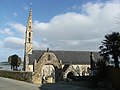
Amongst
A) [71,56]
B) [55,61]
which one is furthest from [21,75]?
[71,56]

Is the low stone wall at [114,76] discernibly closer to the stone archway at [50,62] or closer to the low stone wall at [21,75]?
the low stone wall at [21,75]

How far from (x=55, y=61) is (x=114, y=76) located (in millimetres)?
30965

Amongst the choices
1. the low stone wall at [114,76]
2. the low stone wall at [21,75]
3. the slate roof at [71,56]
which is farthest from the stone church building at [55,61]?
the low stone wall at [114,76]

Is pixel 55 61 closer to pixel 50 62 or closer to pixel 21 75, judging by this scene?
pixel 50 62

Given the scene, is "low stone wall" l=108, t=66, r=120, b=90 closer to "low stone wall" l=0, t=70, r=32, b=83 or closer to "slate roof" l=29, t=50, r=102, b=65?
"low stone wall" l=0, t=70, r=32, b=83

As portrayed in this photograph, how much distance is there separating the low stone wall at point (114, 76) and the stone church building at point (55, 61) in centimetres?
2932

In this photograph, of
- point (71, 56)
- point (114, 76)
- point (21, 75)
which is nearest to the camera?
point (114, 76)

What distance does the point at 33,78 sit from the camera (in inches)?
1335

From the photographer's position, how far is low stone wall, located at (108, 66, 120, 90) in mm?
21872

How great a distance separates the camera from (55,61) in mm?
53406

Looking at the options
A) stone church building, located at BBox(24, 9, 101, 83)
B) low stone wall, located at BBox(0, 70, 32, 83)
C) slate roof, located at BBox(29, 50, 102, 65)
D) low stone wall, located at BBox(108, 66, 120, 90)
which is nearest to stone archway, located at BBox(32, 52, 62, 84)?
stone church building, located at BBox(24, 9, 101, 83)

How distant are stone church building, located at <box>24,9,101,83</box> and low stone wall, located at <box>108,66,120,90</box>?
96.2ft

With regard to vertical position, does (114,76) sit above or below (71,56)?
below

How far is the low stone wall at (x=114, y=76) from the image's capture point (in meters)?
21.9
